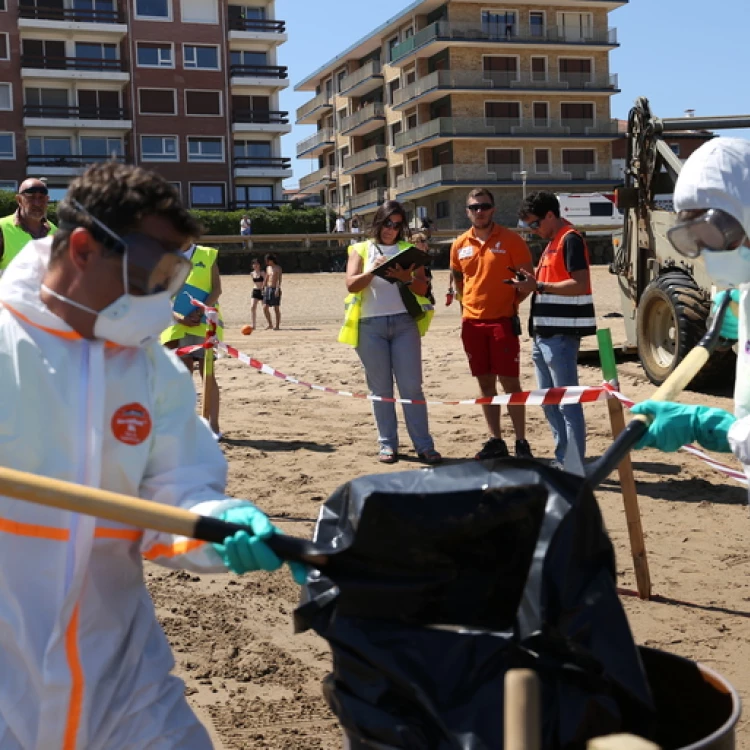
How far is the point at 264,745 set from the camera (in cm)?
379

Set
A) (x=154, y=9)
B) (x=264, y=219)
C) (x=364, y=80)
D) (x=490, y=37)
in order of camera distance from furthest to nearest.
A: (x=364, y=80), (x=490, y=37), (x=154, y=9), (x=264, y=219)

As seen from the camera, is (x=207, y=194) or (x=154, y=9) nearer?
(x=154, y=9)

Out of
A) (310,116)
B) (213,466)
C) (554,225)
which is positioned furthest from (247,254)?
(310,116)

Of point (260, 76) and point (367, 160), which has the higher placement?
point (260, 76)

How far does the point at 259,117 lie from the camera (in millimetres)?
55250

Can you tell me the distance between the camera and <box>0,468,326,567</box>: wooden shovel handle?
2.20 meters

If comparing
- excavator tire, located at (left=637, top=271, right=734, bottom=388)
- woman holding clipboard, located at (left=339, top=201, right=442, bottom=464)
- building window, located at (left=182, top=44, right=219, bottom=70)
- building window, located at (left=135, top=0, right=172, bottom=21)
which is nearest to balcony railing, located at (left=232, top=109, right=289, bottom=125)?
building window, located at (left=182, top=44, right=219, bottom=70)

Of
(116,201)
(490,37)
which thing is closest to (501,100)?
(490,37)

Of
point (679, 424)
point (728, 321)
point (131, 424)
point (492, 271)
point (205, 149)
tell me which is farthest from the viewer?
point (205, 149)

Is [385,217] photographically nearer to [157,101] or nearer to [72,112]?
[72,112]

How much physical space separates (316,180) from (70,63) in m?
24.7

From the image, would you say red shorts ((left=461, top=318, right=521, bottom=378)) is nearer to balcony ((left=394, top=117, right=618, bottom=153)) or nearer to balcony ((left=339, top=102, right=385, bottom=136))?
balcony ((left=394, top=117, right=618, bottom=153))

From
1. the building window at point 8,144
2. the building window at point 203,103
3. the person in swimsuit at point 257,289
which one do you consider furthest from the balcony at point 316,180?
the person in swimsuit at point 257,289

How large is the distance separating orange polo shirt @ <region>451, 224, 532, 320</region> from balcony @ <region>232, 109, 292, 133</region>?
4832cm
